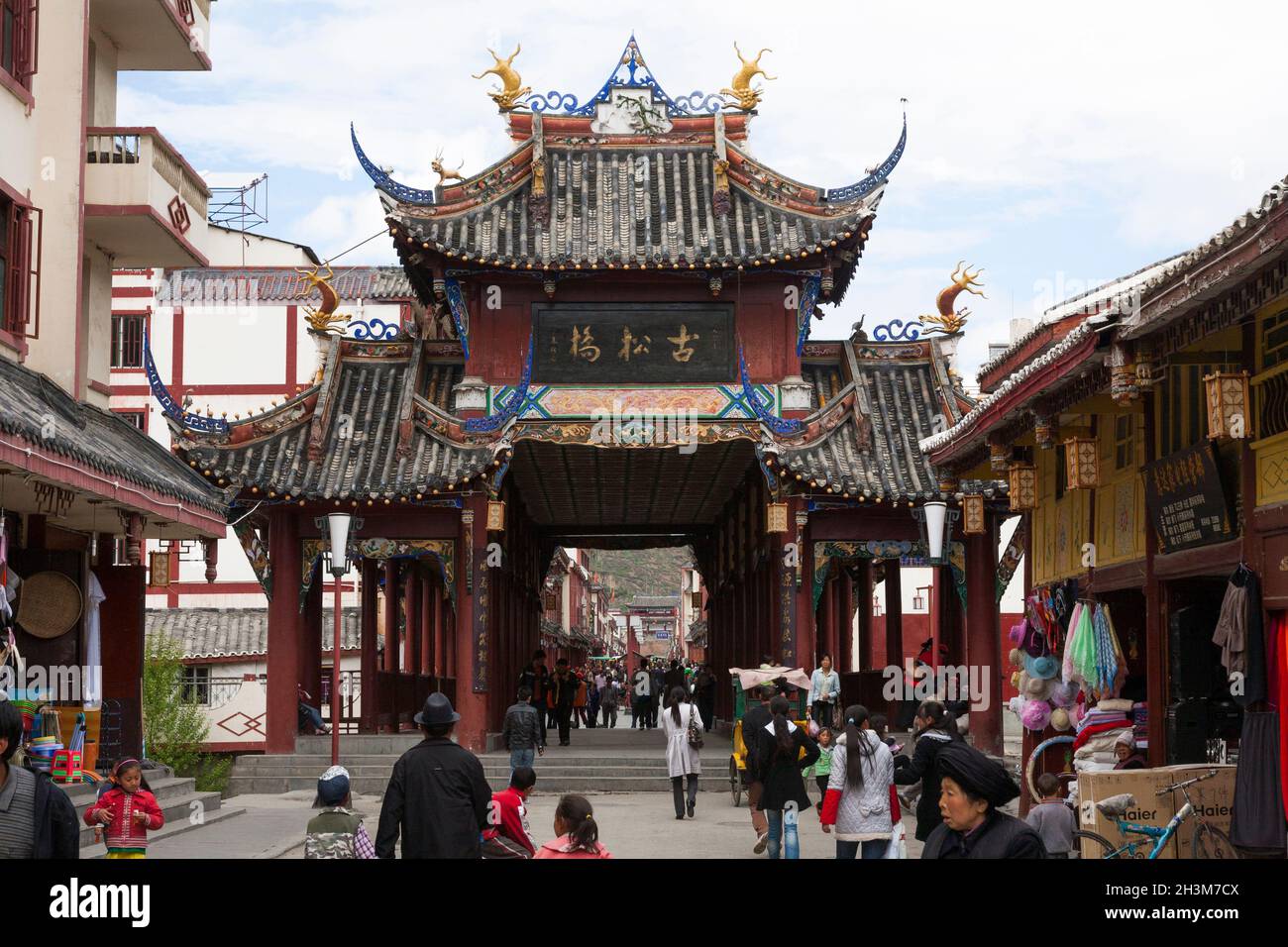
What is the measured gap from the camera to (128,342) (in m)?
46.5

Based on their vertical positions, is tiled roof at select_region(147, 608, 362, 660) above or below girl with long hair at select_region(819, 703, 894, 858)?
above

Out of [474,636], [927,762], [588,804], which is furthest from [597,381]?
[588,804]

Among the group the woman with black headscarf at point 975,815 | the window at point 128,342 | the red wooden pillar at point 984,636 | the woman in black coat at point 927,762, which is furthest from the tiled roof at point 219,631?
the woman with black headscarf at point 975,815

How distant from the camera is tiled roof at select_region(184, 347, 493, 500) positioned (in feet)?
81.6

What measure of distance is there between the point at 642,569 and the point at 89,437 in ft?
493

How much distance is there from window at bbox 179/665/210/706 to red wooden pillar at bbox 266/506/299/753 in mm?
15020

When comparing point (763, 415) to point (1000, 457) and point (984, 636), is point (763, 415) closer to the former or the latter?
point (984, 636)

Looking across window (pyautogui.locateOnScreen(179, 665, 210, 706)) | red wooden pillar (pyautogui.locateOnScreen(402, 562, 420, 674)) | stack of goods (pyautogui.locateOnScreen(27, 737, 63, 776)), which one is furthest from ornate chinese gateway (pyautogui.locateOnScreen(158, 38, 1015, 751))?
window (pyautogui.locateOnScreen(179, 665, 210, 706))

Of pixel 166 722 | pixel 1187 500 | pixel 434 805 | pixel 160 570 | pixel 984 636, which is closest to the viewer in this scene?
pixel 434 805

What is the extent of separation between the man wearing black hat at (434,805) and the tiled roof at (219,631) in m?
31.0

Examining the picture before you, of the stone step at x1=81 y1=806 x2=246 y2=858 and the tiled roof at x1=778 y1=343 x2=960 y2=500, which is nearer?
the stone step at x1=81 y1=806 x2=246 y2=858

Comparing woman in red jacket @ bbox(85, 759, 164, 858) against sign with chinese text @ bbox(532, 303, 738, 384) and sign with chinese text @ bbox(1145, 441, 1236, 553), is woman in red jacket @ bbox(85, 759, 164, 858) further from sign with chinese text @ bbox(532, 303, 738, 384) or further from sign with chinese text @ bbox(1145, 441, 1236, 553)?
sign with chinese text @ bbox(532, 303, 738, 384)

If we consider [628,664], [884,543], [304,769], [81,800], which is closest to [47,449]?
[81,800]

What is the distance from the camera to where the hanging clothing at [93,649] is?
59.3 feet
